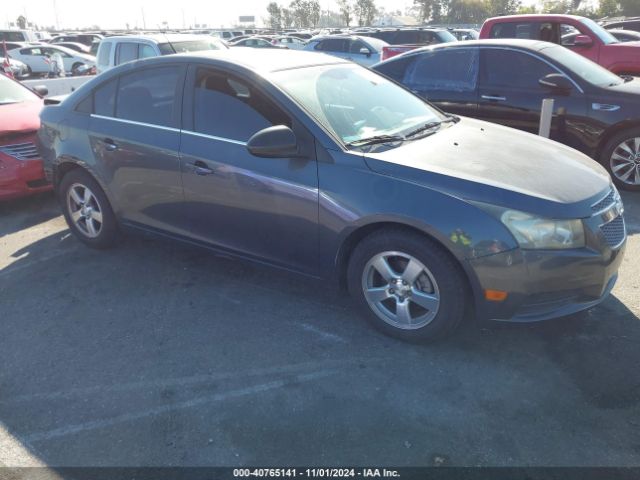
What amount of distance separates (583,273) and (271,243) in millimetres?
1872

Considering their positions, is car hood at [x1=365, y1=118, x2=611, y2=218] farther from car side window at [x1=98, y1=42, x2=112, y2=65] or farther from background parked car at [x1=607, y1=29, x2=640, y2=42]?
background parked car at [x1=607, y1=29, x2=640, y2=42]

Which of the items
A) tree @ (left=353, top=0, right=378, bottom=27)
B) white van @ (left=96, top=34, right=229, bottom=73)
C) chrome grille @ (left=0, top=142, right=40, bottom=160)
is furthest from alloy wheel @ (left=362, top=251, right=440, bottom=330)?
tree @ (left=353, top=0, right=378, bottom=27)

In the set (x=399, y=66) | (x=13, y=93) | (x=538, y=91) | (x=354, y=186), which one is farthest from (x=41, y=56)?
(x=354, y=186)

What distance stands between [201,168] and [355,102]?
117 centimetres

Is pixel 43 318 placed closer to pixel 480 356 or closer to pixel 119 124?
pixel 119 124

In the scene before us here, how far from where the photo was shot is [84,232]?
15.7ft

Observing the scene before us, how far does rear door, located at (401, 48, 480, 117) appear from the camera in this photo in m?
6.35

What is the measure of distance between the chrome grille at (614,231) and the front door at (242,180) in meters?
1.65

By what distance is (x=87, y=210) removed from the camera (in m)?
4.65

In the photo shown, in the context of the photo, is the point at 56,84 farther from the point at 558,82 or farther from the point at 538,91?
the point at 558,82

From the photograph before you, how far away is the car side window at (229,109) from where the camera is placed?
3.45 metres

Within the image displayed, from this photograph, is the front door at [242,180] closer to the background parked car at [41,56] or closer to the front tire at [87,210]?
the front tire at [87,210]

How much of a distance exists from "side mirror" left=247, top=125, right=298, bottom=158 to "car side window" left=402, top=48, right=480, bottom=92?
12.9ft

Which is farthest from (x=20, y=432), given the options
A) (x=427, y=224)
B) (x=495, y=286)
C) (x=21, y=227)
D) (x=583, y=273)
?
(x=21, y=227)
